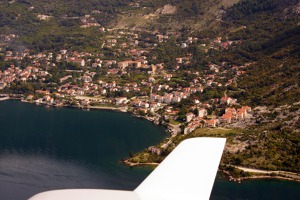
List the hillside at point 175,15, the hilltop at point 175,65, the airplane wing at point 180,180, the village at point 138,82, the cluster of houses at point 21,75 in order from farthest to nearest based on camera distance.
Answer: the hillside at point 175,15 < the cluster of houses at point 21,75 < the village at point 138,82 < the hilltop at point 175,65 < the airplane wing at point 180,180

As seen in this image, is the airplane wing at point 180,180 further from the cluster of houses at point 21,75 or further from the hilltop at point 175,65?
the cluster of houses at point 21,75

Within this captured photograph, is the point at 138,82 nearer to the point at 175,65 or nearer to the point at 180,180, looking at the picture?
the point at 175,65

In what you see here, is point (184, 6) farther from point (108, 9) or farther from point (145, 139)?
point (145, 139)

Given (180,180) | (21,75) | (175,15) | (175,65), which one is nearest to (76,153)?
(180,180)

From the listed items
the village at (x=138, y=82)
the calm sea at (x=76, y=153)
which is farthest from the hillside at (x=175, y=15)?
the calm sea at (x=76, y=153)

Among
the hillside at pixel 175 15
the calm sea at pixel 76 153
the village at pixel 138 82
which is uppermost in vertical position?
the hillside at pixel 175 15

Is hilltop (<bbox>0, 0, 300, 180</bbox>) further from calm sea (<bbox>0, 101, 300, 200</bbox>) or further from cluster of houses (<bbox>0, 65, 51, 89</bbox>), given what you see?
calm sea (<bbox>0, 101, 300, 200</bbox>)

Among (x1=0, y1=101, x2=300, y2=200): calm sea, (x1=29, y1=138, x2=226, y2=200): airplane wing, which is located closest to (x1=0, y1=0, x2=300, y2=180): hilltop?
(x1=0, y1=101, x2=300, y2=200): calm sea
